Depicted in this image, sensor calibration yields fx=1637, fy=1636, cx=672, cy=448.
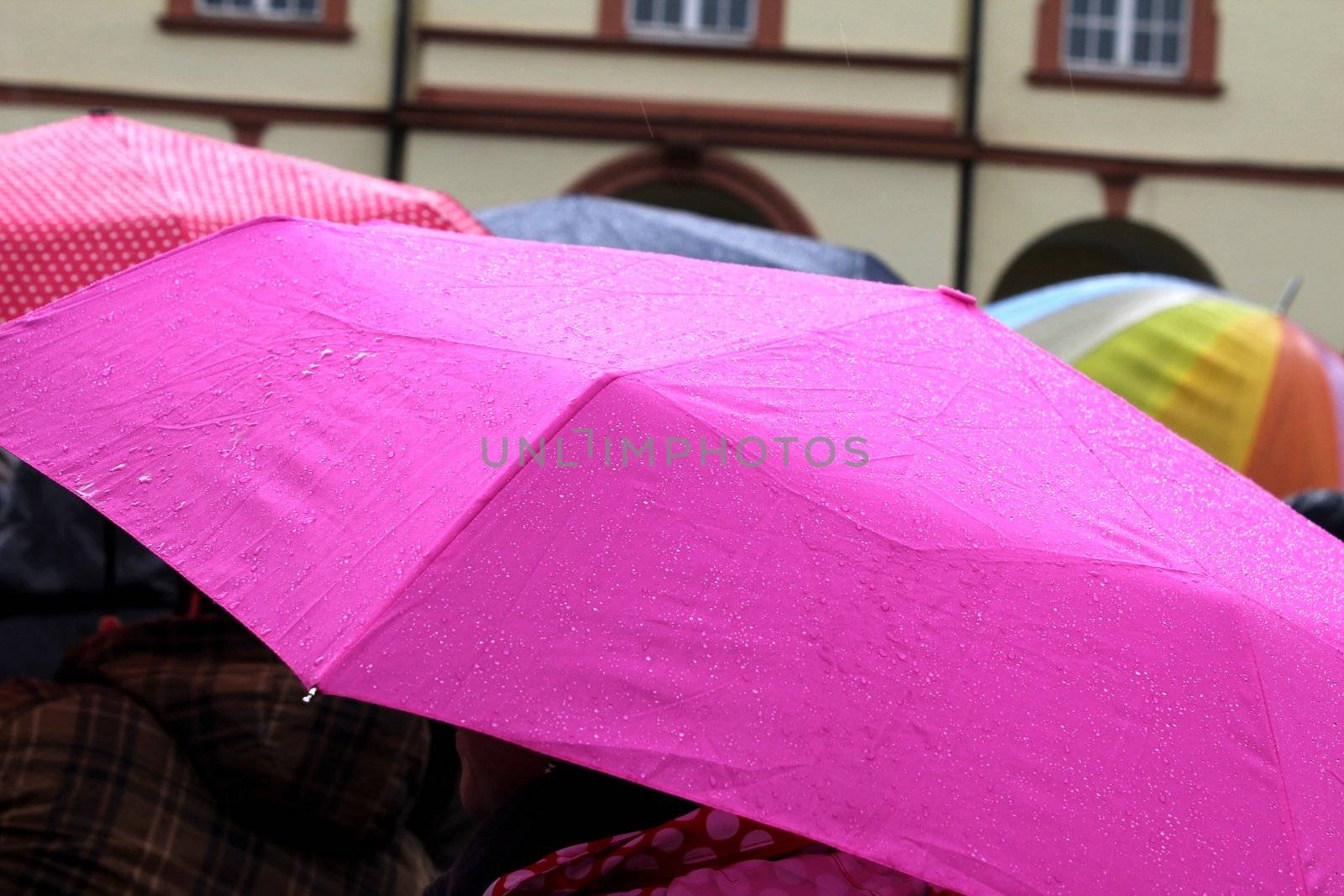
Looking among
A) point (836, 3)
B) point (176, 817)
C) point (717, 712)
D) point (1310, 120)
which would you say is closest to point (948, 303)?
point (717, 712)

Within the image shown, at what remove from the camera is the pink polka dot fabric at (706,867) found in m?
1.90

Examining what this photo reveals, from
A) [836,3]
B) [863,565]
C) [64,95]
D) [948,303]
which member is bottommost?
[863,565]

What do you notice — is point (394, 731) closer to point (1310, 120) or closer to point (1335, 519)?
point (1335, 519)

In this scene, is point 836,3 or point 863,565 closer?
point 863,565

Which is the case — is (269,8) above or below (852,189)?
above

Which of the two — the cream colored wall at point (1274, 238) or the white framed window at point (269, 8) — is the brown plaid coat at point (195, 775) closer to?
the white framed window at point (269, 8)

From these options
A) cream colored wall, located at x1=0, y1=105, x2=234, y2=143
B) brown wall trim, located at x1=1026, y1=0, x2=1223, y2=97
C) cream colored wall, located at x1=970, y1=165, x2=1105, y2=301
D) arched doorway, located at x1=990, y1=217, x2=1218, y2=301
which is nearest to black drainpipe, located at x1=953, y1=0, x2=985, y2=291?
cream colored wall, located at x1=970, y1=165, x2=1105, y2=301

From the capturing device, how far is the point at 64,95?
40.7 feet

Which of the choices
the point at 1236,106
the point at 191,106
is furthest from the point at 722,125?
the point at 1236,106

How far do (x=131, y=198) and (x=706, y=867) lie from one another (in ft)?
7.45

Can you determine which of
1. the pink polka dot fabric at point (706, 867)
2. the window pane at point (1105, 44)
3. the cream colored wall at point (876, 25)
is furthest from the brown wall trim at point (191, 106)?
the pink polka dot fabric at point (706, 867)

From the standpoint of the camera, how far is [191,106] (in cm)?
1245

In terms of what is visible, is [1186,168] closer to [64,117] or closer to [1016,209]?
[1016,209]

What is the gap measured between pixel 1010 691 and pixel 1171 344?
13.4 feet
